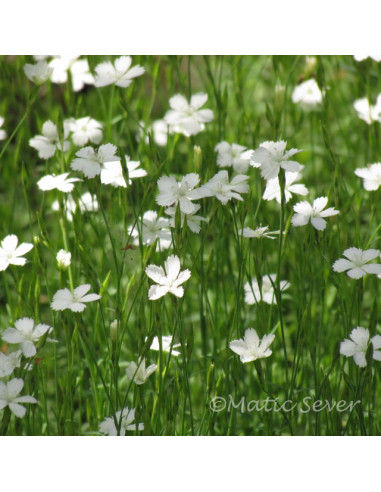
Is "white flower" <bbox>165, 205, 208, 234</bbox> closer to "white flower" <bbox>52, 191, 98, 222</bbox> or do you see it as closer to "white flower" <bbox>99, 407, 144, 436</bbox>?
"white flower" <bbox>52, 191, 98, 222</bbox>

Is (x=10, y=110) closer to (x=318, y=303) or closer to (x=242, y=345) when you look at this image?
(x=318, y=303)

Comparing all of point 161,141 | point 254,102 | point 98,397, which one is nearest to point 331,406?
point 98,397

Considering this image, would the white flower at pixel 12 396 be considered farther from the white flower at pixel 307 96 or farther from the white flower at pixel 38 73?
the white flower at pixel 307 96

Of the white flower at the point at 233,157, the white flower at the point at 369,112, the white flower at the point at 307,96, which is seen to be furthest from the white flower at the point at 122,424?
the white flower at the point at 307,96

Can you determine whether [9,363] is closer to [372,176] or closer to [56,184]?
[56,184]

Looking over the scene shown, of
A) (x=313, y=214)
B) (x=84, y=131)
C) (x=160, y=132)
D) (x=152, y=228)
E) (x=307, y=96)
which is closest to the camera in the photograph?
(x=313, y=214)

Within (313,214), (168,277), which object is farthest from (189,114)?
(168,277)

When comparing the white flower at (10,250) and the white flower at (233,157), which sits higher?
the white flower at (233,157)
